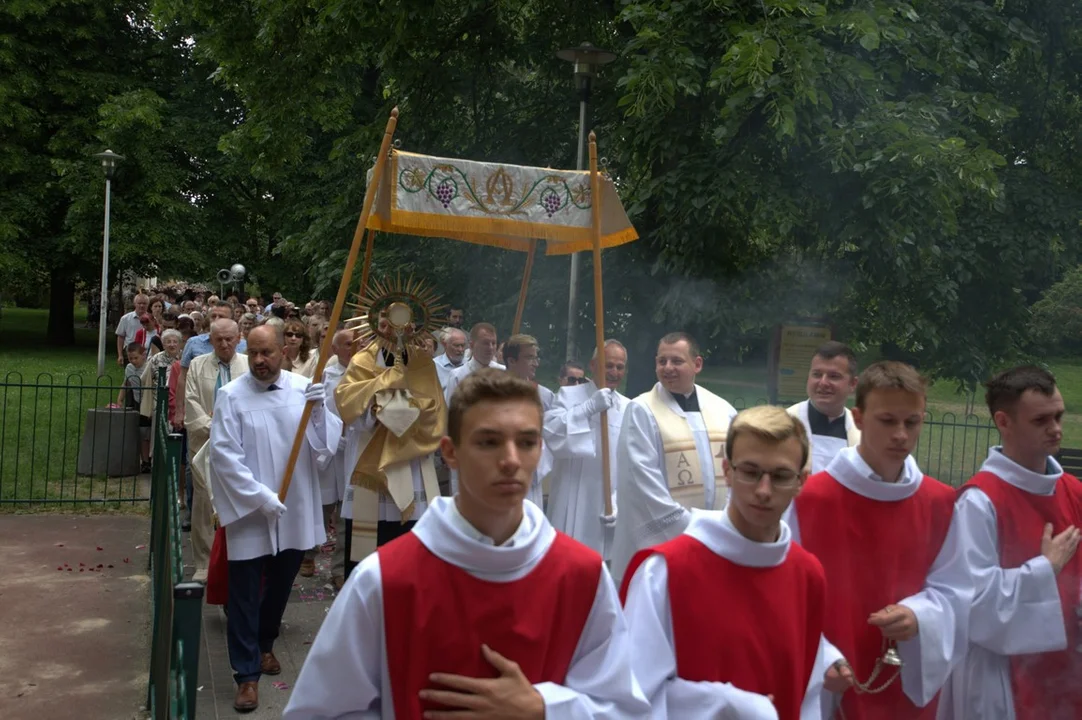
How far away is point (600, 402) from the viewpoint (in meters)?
6.83

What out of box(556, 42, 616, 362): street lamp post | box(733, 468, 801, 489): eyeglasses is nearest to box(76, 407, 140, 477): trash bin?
box(556, 42, 616, 362): street lamp post

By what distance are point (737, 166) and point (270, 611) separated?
6.33 meters

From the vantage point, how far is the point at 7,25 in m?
27.3

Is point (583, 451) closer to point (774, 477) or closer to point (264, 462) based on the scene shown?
point (264, 462)

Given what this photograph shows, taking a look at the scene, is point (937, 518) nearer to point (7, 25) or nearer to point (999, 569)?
point (999, 569)

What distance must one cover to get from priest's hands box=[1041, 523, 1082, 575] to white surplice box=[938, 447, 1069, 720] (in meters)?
0.03

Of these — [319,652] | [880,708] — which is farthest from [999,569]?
[319,652]

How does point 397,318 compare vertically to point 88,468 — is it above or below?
above

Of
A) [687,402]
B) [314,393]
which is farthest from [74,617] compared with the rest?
[687,402]

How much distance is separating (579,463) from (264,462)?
2263 mm

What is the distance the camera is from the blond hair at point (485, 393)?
2752 millimetres

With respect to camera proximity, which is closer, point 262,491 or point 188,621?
point 188,621

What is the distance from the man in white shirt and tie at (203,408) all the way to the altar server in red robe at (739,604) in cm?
571

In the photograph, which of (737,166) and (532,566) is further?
(737,166)
